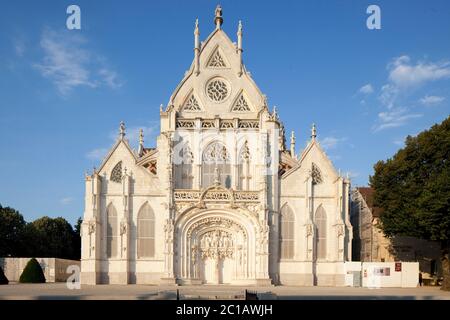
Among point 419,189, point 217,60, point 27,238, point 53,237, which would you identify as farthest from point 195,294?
point 53,237

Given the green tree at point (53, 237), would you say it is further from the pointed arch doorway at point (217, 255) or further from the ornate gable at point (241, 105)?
the ornate gable at point (241, 105)

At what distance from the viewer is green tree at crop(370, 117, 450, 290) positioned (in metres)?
38.8

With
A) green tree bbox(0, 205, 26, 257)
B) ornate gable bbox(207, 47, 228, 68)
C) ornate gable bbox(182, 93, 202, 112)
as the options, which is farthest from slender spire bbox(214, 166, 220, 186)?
green tree bbox(0, 205, 26, 257)

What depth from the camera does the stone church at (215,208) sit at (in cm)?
4362

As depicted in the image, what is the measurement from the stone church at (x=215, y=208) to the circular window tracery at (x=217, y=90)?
2.39 feet

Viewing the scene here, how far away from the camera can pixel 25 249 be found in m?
71.5

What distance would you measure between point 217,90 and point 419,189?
743 inches

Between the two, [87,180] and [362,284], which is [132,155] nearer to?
[87,180]

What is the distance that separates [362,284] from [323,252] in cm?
402

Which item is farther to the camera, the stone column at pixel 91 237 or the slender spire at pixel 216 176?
the slender spire at pixel 216 176

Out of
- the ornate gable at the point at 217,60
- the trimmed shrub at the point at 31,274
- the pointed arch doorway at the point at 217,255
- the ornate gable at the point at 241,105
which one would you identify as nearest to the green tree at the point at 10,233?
the trimmed shrub at the point at 31,274

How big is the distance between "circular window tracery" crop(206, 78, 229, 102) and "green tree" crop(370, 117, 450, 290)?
1493 cm

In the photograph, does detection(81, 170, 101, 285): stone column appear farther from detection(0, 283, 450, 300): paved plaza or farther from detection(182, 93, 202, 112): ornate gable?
detection(182, 93, 202, 112): ornate gable

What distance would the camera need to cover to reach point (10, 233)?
71.5 metres
